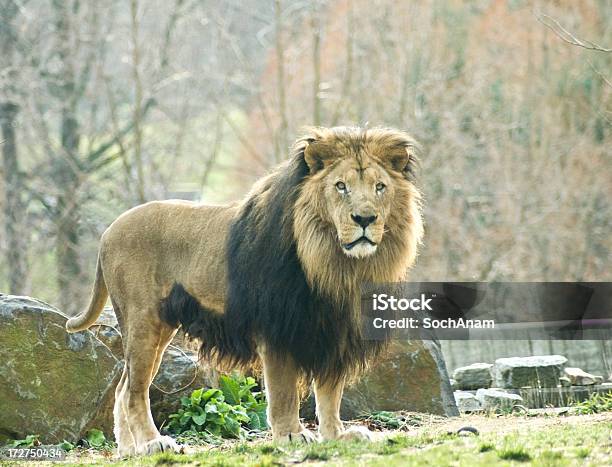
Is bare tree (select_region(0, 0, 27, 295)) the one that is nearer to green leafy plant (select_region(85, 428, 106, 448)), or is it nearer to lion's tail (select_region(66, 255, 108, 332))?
green leafy plant (select_region(85, 428, 106, 448))

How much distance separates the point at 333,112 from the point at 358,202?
549 inches

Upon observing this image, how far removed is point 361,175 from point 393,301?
2.76 feet

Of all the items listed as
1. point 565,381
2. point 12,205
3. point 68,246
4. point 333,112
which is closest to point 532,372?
point 565,381

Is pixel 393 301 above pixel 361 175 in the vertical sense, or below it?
below

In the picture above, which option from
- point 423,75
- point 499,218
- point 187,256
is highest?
point 423,75

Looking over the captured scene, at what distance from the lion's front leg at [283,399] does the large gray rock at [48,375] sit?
1.90 metres

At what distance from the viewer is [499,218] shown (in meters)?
22.3

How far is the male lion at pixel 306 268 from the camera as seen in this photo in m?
6.84

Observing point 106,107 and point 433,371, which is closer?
point 433,371

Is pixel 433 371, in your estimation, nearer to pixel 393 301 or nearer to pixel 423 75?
pixel 393 301

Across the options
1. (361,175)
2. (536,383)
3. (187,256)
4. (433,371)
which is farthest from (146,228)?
(536,383)

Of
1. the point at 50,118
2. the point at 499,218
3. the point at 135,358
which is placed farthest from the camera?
the point at 50,118

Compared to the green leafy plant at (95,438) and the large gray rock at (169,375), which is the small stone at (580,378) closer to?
the large gray rock at (169,375)

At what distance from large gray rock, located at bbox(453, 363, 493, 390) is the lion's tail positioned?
12.8ft
